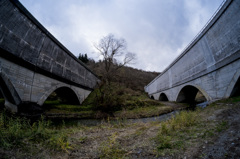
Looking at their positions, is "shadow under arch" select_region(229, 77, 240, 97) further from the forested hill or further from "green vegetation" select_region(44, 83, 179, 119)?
the forested hill

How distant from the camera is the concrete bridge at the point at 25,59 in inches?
219

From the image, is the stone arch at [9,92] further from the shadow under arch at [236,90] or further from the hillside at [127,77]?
the hillside at [127,77]

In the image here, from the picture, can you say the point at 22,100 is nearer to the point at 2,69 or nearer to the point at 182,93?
the point at 2,69

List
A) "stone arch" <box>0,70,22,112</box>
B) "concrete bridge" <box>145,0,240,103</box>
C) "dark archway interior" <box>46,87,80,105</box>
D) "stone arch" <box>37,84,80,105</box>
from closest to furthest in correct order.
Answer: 1. "stone arch" <box>0,70,22,112</box>
2. "concrete bridge" <box>145,0,240,103</box>
3. "stone arch" <box>37,84,80,105</box>
4. "dark archway interior" <box>46,87,80,105</box>

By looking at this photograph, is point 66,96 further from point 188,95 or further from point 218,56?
point 188,95

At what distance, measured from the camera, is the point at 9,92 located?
5.79 meters

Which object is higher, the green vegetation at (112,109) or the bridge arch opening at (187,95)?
the bridge arch opening at (187,95)

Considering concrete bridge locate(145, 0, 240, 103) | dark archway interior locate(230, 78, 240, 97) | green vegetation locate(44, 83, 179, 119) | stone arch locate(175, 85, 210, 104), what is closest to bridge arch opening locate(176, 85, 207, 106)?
stone arch locate(175, 85, 210, 104)

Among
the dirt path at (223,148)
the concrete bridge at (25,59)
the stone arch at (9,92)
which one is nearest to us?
the dirt path at (223,148)

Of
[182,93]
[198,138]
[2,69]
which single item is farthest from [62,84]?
[182,93]

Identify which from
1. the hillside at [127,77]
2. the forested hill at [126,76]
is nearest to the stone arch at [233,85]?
the hillside at [127,77]

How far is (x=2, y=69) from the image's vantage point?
5.32 meters

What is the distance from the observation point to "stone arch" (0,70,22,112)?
546 cm

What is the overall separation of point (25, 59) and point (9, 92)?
2262 millimetres
